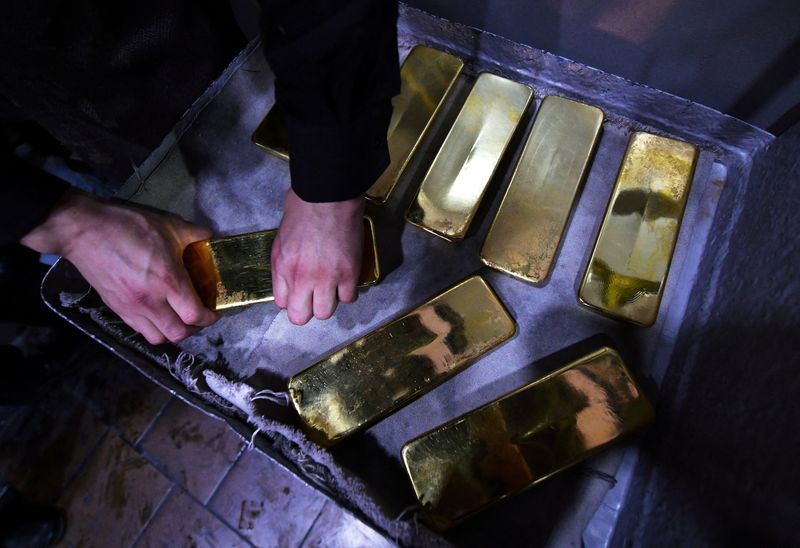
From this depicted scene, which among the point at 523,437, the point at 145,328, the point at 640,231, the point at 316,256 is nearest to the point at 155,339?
the point at 145,328

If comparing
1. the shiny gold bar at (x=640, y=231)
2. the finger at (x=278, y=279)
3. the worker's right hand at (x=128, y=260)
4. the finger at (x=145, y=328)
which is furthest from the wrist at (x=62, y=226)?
the shiny gold bar at (x=640, y=231)

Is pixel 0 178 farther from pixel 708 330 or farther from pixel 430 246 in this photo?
pixel 708 330

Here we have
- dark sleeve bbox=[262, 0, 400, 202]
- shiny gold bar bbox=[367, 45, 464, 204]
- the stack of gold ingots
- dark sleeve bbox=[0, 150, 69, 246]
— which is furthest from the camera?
shiny gold bar bbox=[367, 45, 464, 204]

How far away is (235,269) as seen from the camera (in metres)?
0.67

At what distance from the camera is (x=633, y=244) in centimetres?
67

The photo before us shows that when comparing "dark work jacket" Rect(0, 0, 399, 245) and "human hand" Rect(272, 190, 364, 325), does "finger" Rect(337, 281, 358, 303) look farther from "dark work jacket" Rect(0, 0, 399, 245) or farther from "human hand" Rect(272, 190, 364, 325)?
"dark work jacket" Rect(0, 0, 399, 245)

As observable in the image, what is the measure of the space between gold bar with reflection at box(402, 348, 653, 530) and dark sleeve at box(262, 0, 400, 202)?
1.07ft

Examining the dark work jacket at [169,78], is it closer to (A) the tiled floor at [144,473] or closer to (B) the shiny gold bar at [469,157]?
(B) the shiny gold bar at [469,157]

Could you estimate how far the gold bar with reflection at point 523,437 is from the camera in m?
0.59

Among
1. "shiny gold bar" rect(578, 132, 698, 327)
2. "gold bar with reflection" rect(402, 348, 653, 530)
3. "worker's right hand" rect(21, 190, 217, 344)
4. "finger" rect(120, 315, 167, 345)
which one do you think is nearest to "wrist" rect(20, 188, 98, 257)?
"worker's right hand" rect(21, 190, 217, 344)

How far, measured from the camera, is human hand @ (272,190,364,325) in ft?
1.96

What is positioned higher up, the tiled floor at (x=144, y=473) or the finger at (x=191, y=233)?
the finger at (x=191, y=233)

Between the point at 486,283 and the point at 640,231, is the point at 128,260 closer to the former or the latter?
the point at 486,283

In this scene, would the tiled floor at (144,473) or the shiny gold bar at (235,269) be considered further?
the tiled floor at (144,473)
